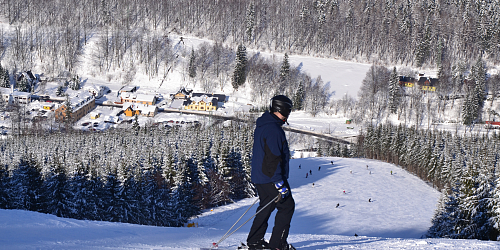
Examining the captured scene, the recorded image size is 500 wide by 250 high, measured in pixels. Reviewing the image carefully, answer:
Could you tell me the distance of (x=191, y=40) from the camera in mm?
101312

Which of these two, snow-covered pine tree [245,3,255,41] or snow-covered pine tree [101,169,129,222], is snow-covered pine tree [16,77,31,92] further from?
snow-covered pine tree [101,169,129,222]

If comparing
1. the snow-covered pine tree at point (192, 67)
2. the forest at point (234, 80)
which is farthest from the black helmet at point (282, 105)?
the snow-covered pine tree at point (192, 67)

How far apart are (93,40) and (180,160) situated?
3262 inches

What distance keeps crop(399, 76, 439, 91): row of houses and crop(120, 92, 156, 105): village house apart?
54.5 meters

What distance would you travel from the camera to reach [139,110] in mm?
70062

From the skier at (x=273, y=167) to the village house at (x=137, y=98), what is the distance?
71.5m

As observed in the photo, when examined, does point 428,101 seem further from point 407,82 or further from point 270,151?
point 270,151

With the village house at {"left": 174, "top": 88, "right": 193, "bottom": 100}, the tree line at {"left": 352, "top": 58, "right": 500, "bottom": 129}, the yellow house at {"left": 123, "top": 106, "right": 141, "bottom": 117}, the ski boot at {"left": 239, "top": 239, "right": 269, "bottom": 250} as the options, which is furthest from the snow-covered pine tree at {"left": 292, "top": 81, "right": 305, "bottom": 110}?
the ski boot at {"left": 239, "top": 239, "right": 269, "bottom": 250}

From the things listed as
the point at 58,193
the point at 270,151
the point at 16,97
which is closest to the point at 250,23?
the point at 16,97

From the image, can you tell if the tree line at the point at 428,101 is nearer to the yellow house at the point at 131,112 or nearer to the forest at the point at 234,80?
the forest at the point at 234,80

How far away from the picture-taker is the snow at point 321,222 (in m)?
6.94

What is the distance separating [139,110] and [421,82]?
60895mm

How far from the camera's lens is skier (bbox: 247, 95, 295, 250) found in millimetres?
5219

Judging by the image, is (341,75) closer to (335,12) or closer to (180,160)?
(335,12)
